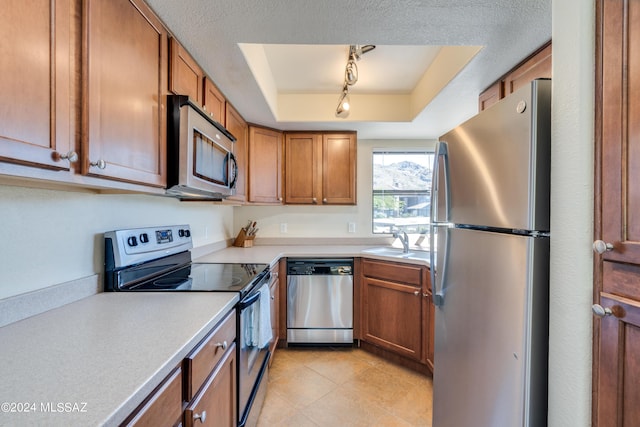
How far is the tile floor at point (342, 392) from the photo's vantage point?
1.76 meters

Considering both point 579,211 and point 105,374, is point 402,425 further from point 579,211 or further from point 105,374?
point 105,374

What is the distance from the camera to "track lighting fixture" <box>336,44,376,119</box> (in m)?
1.99

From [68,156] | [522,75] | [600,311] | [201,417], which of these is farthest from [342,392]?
[522,75]

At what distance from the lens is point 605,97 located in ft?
2.41

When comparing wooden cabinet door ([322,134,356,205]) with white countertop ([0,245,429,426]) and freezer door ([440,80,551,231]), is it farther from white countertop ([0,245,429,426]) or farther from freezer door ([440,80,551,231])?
white countertop ([0,245,429,426])

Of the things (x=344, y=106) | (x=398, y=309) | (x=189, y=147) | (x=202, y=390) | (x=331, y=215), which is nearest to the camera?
(x=202, y=390)

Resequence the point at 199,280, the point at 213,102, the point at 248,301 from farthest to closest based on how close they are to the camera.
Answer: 1. the point at 213,102
2. the point at 199,280
3. the point at 248,301

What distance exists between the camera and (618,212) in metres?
0.70

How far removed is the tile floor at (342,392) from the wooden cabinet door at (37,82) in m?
1.81

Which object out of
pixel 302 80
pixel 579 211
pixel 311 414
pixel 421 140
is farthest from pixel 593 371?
pixel 421 140

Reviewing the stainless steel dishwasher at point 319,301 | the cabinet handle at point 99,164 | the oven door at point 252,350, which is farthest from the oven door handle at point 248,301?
the stainless steel dishwasher at point 319,301

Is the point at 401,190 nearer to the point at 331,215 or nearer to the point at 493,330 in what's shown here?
the point at 331,215

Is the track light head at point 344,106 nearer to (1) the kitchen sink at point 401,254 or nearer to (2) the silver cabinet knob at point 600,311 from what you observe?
(1) the kitchen sink at point 401,254

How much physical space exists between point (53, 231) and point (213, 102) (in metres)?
1.15
